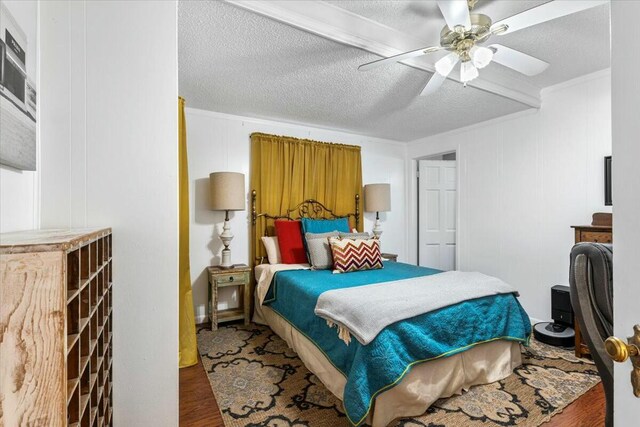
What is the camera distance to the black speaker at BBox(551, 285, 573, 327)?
2.66 metres

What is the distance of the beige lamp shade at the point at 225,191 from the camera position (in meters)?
3.01

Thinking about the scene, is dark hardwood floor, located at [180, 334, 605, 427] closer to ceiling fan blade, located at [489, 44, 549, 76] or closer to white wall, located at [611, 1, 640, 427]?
white wall, located at [611, 1, 640, 427]

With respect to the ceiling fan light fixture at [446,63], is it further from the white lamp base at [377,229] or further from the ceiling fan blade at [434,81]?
the white lamp base at [377,229]

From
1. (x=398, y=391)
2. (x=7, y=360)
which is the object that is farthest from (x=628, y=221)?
(x=398, y=391)

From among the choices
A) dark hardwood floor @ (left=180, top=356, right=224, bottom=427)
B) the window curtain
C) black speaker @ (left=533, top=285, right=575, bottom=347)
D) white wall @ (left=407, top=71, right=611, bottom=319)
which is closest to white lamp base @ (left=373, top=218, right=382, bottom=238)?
the window curtain

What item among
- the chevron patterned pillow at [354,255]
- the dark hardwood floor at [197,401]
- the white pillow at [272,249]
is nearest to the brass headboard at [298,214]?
the white pillow at [272,249]

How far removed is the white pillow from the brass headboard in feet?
0.51

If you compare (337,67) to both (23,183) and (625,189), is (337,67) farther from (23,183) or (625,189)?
(625,189)

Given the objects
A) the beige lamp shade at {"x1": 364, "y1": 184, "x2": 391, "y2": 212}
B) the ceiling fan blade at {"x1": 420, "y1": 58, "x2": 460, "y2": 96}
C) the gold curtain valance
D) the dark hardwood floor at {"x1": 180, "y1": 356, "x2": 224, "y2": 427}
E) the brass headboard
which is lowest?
the dark hardwood floor at {"x1": 180, "y1": 356, "x2": 224, "y2": 427}

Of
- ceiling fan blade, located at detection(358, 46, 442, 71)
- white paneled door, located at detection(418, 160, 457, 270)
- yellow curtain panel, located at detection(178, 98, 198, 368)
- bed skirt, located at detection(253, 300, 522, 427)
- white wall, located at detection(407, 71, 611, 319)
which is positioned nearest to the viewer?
bed skirt, located at detection(253, 300, 522, 427)

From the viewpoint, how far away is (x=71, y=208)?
3.95 ft

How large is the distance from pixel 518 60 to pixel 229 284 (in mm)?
3014

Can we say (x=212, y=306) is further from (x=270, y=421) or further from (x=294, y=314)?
(x=270, y=421)

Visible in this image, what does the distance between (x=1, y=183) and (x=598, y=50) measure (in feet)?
11.9
